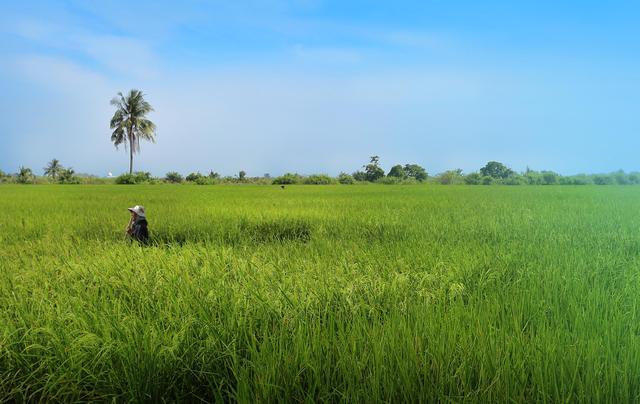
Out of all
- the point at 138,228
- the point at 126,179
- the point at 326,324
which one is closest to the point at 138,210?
the point at 138,228

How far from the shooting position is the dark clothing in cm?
419

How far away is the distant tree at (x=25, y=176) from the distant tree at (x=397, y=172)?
25302mm

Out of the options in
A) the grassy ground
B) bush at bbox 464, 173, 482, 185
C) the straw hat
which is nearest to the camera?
the grassy ground

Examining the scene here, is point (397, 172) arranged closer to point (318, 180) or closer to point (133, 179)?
point (318, 180)

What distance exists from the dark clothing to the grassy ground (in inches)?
16.2

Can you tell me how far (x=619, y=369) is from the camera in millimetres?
1430

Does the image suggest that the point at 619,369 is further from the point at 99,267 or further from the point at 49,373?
the point at 99,267

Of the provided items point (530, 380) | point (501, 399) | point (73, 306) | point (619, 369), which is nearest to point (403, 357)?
point (501, 399)

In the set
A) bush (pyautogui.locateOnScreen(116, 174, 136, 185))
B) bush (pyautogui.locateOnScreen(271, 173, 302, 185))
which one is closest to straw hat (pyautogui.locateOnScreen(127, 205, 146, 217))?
bush (pyautogui.locateOnScreen(271, 173, 302, 185))

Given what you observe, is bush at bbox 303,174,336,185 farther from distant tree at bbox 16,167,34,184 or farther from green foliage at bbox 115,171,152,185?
distant tree at bbox 16,167,34,184

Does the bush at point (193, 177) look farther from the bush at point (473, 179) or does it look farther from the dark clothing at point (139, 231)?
the dark clothing at point (139, 231)

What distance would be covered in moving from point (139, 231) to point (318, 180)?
79.6ft

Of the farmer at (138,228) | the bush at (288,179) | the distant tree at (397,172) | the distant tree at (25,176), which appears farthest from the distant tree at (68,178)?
the farmer at (138,228)

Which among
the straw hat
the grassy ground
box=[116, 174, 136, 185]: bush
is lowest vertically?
the grassy ground
